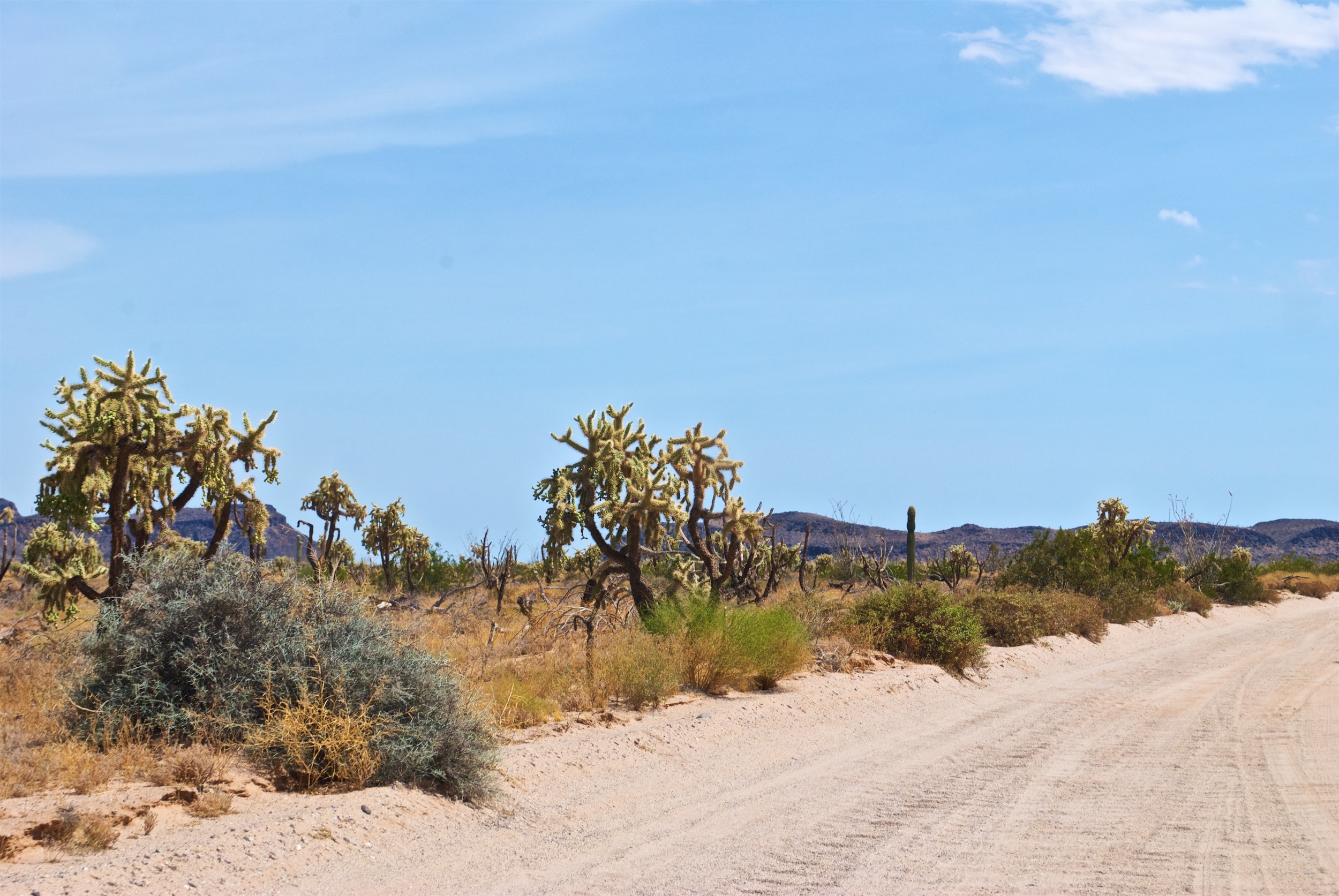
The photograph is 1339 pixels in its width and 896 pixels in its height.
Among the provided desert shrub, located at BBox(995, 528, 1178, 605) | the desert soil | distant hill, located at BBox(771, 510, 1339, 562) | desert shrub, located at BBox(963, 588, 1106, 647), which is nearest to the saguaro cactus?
desert shrub, located at BBox(995, 528, 1178, 605)

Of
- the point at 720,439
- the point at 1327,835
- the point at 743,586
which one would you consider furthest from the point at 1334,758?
the point at 743,586

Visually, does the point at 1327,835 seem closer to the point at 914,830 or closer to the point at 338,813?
the point at 914,830

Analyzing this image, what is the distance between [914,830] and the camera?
8695 millimetres

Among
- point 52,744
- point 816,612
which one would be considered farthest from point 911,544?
point 52,744

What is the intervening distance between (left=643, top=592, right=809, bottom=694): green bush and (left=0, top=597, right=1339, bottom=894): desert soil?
14.9 inches

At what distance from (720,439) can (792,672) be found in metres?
4.54

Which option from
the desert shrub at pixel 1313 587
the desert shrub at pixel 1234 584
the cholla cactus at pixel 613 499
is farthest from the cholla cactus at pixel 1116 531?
the cholla cactus at pixel 613 499

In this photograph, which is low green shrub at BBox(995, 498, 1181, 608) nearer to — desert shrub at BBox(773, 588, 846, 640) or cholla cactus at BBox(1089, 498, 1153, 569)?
cholla cactus at BBox(1089, 498, 1153, 569)

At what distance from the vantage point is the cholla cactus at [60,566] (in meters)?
14.4

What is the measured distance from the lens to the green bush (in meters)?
14.3

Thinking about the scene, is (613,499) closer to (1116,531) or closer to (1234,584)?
(1116,531)

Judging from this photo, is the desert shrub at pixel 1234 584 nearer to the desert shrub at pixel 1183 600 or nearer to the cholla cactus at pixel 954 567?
the desert shrub at pixel 1183 600

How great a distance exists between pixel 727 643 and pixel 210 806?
25.6 feet

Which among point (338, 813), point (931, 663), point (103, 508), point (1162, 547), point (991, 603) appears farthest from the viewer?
point (1162, 547)
